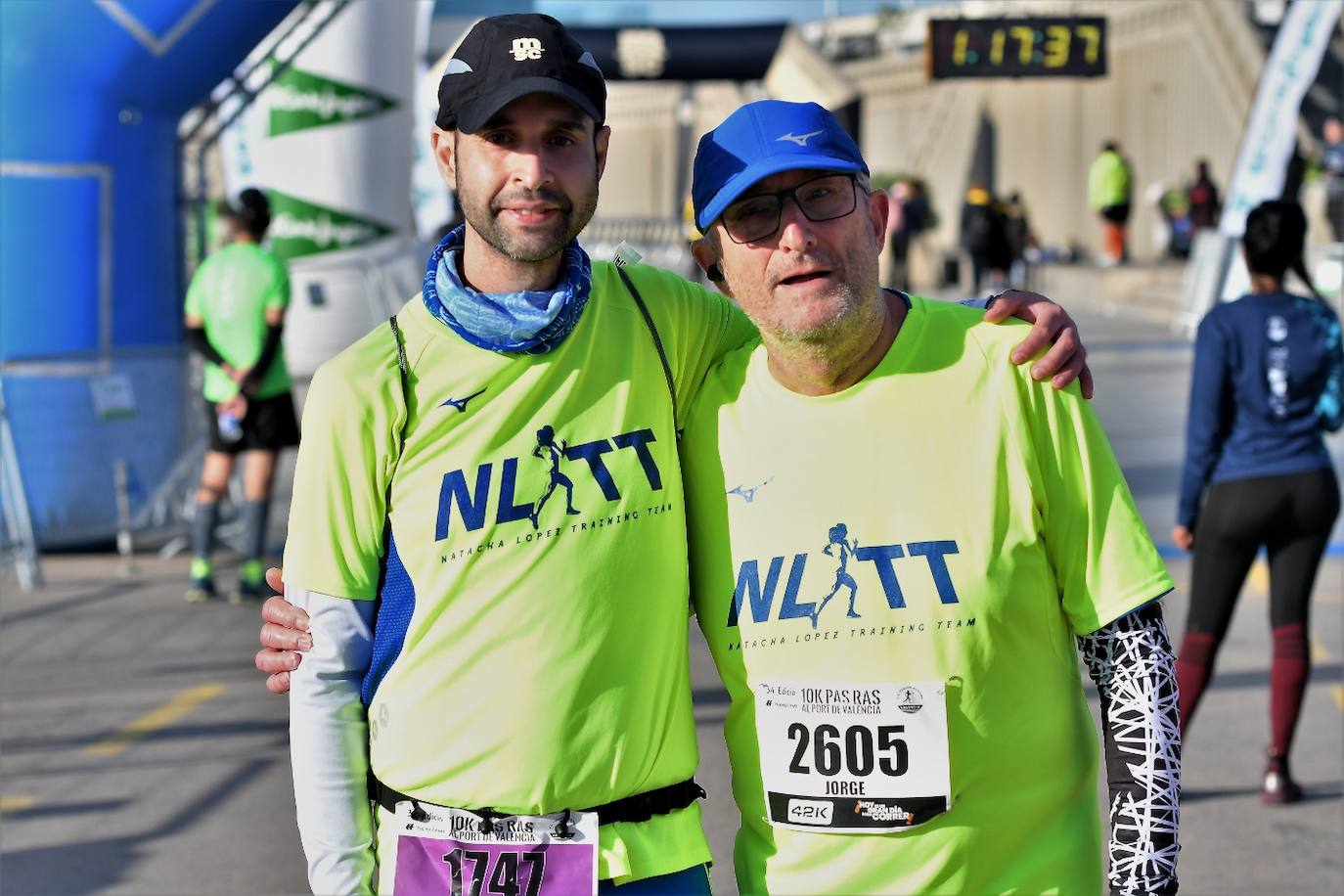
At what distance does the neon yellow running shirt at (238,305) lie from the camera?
941 centimetres

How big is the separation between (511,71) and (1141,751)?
138 centimetres

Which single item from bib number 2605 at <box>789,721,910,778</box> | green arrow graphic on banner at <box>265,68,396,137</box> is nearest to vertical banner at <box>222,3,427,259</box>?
green arrow graphic on banner at <box>265,68,396,137</box>

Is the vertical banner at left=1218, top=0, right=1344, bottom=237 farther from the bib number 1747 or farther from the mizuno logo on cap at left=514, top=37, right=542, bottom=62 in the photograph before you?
the bib number 1747

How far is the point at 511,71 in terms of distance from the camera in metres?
2.71

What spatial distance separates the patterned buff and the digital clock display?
73.6ft

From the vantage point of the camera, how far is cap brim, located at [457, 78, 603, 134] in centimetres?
268

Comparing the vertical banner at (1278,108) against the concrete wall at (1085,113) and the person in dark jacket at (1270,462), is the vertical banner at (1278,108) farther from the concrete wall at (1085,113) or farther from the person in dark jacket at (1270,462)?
the concrete wall at (1085,113)

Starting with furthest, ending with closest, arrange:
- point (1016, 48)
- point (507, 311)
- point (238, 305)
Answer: point (1016, 48)
point (238, 305)
point (507, 311)

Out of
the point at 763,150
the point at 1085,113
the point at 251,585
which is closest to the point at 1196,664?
the point at 763,150

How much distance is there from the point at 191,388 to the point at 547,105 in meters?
8.85

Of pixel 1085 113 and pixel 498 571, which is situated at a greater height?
pixel 1085 113

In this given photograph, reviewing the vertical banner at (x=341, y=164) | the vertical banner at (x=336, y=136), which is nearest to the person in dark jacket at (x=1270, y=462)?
the vertical banner at (x=341, y=164)

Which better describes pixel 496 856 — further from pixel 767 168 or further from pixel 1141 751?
pixel 767 168

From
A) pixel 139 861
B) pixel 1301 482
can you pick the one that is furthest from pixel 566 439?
pixel 1301 482
